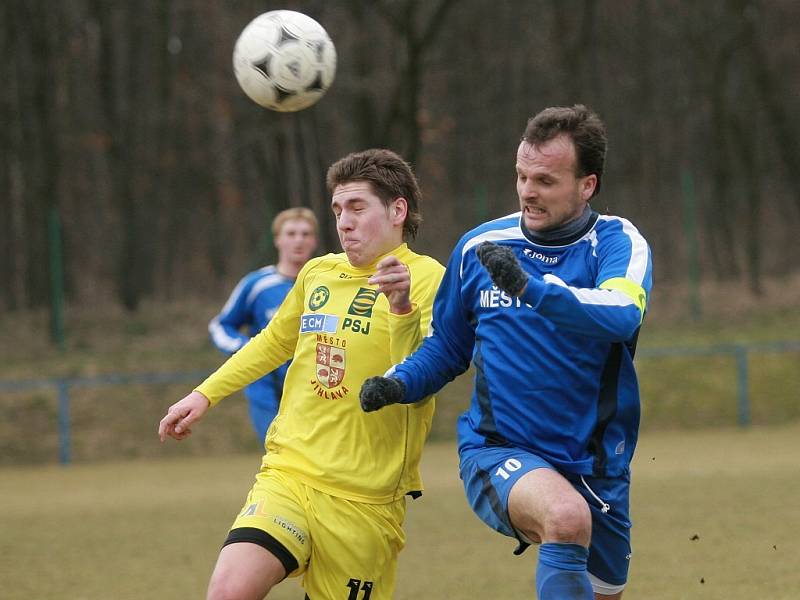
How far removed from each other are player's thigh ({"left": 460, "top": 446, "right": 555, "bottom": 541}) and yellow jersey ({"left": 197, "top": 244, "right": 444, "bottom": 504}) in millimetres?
324

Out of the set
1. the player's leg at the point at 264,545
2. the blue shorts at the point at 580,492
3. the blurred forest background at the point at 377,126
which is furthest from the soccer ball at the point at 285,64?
the blurred forest background at the point at 377,126

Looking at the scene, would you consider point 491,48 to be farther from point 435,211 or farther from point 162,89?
point 435,211

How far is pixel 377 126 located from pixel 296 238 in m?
12.6

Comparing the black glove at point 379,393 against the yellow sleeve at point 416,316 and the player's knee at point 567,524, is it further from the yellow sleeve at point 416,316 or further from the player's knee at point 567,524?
the player's knee at point 567,524

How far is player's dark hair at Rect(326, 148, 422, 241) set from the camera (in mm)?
4469

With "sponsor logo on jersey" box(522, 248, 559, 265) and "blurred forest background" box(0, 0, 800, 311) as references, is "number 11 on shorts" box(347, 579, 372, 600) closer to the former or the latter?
"sponsor logo on jersey" box(522, 248, 559, 265)

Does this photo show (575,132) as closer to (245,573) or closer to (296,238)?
(245,573)

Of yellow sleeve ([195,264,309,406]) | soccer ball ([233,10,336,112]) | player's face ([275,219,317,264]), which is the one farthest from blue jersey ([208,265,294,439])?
yellow sleeve ([195,264,309,406])

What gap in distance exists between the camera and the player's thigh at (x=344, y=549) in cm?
421

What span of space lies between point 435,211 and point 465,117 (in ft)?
31.4

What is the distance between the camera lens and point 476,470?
4070mm

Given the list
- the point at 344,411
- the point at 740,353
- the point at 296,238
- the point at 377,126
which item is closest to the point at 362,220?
the point at 344,411

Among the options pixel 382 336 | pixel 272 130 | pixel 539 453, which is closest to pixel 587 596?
pixel 539 453

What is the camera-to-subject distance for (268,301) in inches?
314
